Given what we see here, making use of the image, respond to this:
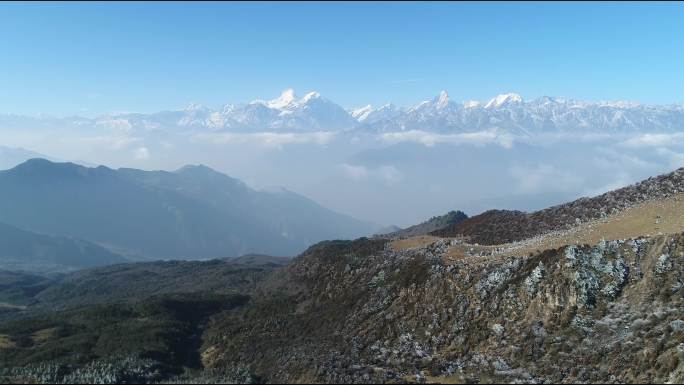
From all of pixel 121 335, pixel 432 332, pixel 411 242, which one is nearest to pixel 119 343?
pixel 121 335

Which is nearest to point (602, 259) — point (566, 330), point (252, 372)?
point (566, 330)

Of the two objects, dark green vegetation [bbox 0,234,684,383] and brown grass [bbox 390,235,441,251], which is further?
brown grass [bbox 390,235,441,251]

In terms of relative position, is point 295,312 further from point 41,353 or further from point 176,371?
point 41,353

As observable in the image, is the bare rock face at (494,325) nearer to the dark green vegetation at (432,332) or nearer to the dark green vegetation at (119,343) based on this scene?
the dark green vegetation at (432,332)

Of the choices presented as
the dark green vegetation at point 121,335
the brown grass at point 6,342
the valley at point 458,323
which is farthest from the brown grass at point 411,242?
the brown grass at point 6,342

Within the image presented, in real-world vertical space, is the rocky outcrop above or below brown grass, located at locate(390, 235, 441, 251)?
above

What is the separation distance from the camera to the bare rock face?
71.8 meters

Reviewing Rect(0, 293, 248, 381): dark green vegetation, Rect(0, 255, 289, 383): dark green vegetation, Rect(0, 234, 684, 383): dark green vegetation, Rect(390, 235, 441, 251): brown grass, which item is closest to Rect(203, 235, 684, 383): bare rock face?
Rect(0, 234, 684, 383): dark green vegetation

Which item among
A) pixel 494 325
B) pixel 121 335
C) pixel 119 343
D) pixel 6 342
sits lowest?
pixel 6 342

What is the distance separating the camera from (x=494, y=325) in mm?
85938

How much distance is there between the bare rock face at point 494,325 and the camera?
2827 inches

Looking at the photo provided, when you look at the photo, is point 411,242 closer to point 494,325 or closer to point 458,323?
point 458,323

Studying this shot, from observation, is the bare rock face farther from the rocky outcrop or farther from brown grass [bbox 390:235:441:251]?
the rocky outcrop

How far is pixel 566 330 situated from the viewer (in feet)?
258
